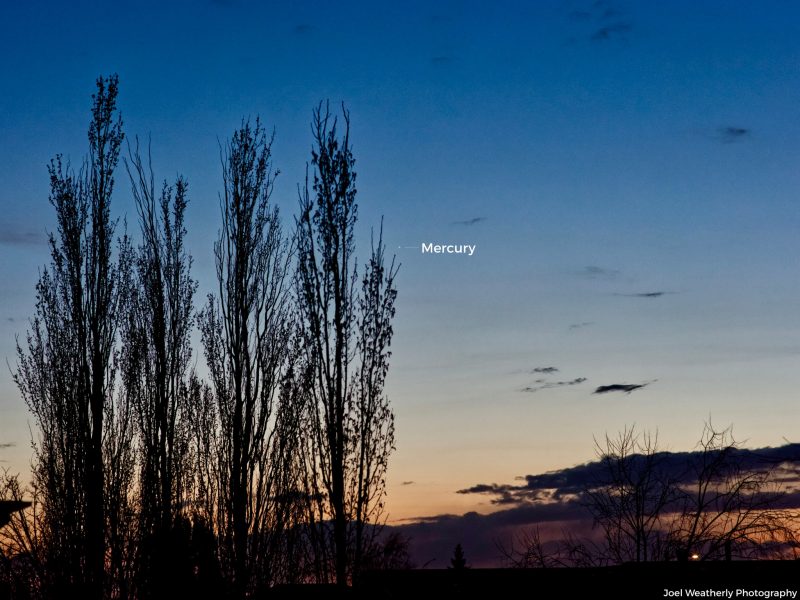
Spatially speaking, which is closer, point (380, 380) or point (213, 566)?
point (380, 380)

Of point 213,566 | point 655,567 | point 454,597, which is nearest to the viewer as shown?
point 655,567

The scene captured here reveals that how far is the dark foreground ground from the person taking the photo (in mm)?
14086

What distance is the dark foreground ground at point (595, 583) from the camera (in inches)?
555

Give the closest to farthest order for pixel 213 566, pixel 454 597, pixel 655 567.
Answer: pixel 655 567 → pixel 454 597 → pixel 213 566

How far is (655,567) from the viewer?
1462cm

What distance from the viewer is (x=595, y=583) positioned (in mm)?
15312

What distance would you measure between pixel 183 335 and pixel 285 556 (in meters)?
4.92

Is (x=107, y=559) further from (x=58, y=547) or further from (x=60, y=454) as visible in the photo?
(x=60, y=454)

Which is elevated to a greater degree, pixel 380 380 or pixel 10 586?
pixel 380 380

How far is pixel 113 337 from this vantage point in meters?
18.3

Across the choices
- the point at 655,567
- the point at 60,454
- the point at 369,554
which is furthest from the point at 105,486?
the point at 655,567

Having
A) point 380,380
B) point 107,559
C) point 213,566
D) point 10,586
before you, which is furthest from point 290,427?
point 10,586

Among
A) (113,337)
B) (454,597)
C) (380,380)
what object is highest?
(113,337)

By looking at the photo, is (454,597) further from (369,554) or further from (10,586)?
(10,586)
